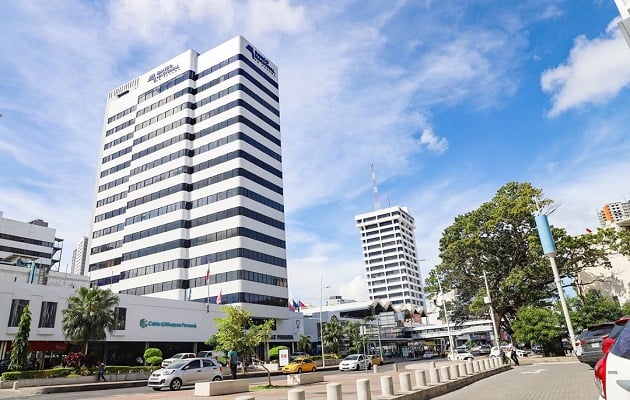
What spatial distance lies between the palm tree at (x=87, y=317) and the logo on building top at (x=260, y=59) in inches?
1844

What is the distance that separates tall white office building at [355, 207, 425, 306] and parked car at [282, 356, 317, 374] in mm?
119067

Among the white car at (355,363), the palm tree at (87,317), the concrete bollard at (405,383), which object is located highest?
the palm tree at (87,317)

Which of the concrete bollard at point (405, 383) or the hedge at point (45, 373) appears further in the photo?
the hedge at point (45, 373)

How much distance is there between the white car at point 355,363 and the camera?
126 feet

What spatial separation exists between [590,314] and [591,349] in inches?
1061

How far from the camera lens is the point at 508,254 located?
43.6 meters

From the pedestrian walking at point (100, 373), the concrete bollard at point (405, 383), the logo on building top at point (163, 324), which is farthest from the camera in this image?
Answer: the logo on building top at point (163, 324)

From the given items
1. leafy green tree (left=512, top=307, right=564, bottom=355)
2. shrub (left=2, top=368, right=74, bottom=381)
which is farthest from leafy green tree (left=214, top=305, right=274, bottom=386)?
leafy green tree (left=512, top=307, right=564, bottom=355)

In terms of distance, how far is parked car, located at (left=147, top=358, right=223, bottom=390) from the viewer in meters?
20.5

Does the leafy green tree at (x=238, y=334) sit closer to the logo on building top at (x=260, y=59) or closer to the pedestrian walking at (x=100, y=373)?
the pedestrian walking at (x=100, y=373)

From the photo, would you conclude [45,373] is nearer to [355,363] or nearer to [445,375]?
[445,375]

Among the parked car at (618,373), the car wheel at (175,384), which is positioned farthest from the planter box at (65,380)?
the parked car at (618,373)

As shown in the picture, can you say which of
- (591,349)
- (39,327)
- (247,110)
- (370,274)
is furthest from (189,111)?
(370,274)

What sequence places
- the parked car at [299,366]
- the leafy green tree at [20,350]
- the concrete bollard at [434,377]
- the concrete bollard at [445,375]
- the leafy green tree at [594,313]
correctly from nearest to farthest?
the concrete bollard at [434,377] → the concrete bollard at [445,375] → the leafy green tree at [20,350] → the parked car at [299,366] → the leafy green tree at [594,313]
